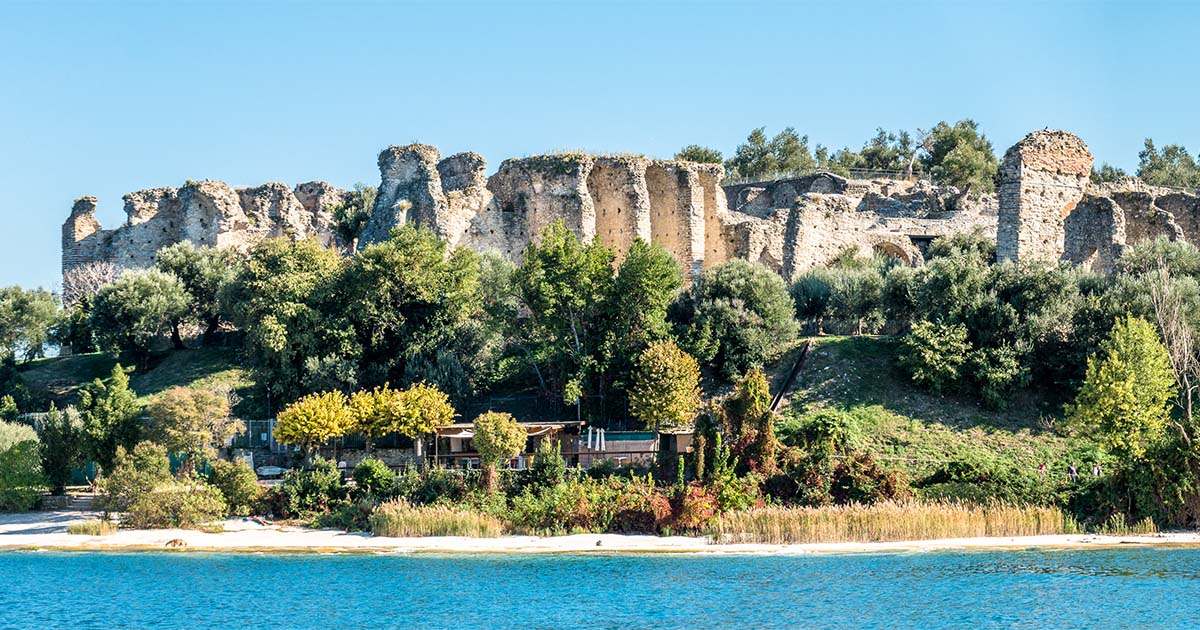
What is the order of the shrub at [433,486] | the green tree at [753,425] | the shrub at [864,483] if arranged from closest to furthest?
the shrub at [864,483] < the green tree at [753,425] < the shrub at [433,486]

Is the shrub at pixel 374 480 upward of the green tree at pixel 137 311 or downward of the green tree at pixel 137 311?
downward

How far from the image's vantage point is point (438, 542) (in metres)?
32.0

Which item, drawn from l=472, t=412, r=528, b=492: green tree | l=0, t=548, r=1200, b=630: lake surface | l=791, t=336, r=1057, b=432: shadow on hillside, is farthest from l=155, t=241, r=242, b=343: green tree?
l=791, t=336, r=1057, b=432: shadow on hillside

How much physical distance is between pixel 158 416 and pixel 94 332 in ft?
47.6

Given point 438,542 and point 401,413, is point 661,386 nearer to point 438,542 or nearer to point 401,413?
point 401,413

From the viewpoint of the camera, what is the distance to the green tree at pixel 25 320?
170 ft

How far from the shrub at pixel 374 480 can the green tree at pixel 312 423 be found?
5.94 ft

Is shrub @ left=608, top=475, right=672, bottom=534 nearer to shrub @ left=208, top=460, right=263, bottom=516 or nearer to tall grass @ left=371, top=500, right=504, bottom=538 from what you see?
tall grass @ left=371, top=500, right=504, bottom=538

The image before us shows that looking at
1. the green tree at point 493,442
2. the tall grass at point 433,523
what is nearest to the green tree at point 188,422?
the tall grass at point 433,523

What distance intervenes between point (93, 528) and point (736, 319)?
16.7 metres

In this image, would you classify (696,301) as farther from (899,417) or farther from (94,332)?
(94,332)

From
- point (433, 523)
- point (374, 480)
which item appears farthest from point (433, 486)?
point (433, 523)

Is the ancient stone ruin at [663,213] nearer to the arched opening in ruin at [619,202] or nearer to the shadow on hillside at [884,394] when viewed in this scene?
the arched opening in ruin at [619,202]

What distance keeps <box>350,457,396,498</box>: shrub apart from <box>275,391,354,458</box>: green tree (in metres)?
1.81
